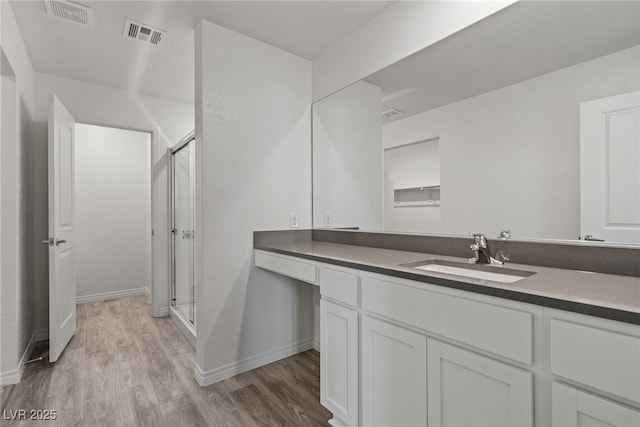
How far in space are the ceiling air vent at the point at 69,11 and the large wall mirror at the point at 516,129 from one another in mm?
1735

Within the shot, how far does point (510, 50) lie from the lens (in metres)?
1.50

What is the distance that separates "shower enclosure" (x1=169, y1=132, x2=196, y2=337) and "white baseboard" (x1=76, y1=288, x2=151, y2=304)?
4.13 ft

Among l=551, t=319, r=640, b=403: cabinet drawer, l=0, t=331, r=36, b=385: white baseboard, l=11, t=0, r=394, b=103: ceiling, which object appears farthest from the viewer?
l=0, t=331, r=36, b=385: white baseboard

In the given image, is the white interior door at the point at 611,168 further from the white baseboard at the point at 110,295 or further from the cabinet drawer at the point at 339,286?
the white baseboard at the point at 110,295

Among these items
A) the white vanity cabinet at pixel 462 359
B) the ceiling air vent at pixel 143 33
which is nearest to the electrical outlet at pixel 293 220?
the white vanity cabinet at pixel 462 359

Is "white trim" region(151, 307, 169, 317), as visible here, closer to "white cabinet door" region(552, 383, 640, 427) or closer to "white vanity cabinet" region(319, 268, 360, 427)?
"white vanity cabinet" region(319, 268, 360, 427)

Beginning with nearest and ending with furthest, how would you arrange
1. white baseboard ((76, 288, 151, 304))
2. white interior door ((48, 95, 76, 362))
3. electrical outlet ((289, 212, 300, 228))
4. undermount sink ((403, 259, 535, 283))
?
undermount sink ((403, 259, 535, 283))
white interior door ((48, 95, 76, 362))
electrical outlet ((289, 212, 300, 228))
white baseboard ((76, 288, 151, 304))

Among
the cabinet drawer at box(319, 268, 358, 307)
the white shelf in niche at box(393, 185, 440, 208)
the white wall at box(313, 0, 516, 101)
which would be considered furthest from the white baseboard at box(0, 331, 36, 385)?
the white wall at box(313, 0, 516, 101)

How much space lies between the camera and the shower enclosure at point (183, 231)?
9.56 ft

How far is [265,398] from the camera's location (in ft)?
6.24

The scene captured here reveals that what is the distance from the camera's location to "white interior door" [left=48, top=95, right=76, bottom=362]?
7.72ft

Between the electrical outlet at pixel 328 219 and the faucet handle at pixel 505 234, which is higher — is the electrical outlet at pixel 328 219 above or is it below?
above

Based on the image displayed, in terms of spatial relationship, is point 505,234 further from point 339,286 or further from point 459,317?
point 339,286

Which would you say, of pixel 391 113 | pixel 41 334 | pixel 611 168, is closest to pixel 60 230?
pixel 41 334
